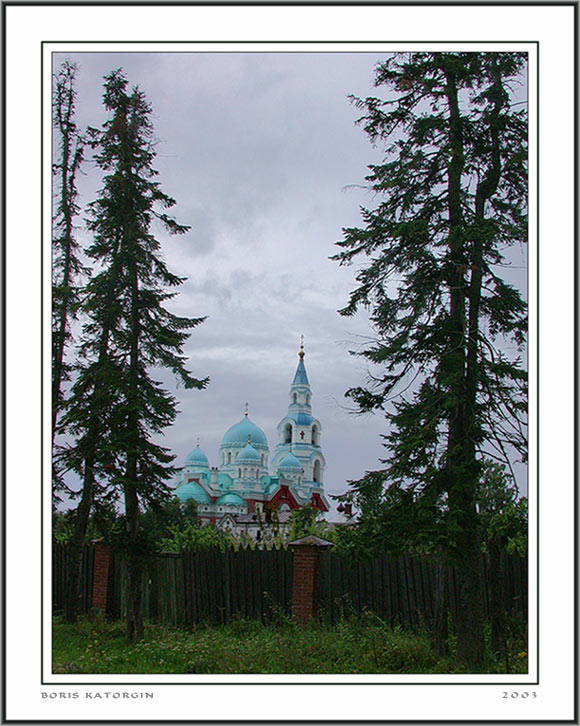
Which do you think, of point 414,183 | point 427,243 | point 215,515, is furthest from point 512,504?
point 215,515

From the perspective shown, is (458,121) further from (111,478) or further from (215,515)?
(215,515)

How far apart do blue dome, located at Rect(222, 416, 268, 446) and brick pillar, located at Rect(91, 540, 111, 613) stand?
52.1m

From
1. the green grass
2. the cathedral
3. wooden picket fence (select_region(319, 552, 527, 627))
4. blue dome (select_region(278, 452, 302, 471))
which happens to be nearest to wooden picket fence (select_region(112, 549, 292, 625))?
the green grass

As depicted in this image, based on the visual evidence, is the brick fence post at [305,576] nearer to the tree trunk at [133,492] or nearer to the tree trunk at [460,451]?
the tree trunk at [133,492]

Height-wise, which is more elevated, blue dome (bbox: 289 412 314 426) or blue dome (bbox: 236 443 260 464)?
blue dome (bbox: 289 412 314 426)

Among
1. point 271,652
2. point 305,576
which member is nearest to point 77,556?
point 305,576

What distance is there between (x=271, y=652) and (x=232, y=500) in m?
53.6

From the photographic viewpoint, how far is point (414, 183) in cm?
1006

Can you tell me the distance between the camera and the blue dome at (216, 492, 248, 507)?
6303 centimetres

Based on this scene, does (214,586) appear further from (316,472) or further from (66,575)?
(316,472)

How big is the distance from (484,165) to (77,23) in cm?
549

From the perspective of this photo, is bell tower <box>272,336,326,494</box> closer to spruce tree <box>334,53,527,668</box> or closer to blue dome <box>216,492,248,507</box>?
blue dome <box>216,492,248,507</box>

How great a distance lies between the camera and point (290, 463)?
221 feet

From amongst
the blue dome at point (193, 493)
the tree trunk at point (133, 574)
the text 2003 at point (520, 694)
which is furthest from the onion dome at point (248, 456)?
the text 2003 at point (520, 694)
